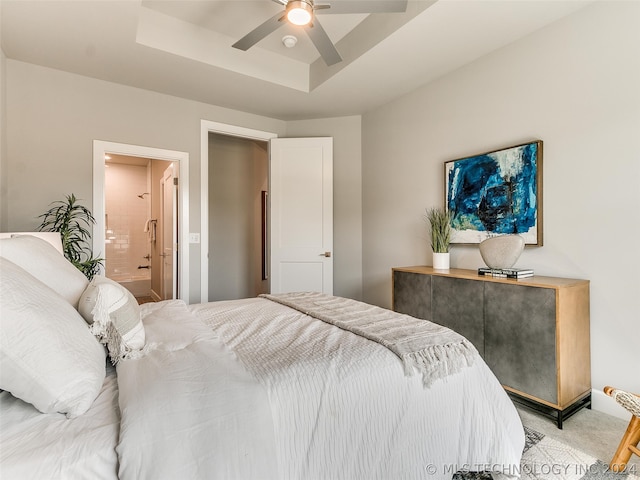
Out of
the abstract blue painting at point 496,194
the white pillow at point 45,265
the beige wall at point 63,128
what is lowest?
the white pillow at point 45,265

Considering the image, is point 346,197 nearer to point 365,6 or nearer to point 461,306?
point 461,306

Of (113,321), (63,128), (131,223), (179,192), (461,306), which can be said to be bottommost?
(461,306)

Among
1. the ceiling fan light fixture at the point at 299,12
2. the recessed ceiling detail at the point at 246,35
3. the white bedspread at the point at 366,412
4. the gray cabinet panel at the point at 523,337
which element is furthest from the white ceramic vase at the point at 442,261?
the ceiling fan light fixture at the point at 299,12

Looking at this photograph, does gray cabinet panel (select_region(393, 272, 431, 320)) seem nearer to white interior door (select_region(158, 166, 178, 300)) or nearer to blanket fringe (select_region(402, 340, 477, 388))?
blanket fringe (select_region(402, 340, 477, 388))

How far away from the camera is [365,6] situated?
187 centimetres

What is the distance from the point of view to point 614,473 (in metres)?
1.47

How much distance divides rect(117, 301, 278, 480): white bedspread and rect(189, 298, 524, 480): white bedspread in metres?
0.07

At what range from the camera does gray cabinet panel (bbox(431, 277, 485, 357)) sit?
87.2 inches

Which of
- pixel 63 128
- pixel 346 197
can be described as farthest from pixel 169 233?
pixel 346 197

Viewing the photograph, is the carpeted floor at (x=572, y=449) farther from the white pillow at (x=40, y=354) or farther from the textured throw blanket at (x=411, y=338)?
the white pillow at (x=40, y=354)

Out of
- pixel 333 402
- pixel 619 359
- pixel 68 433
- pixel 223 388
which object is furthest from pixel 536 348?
pixel 68 433

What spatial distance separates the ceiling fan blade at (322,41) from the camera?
201 centimetres

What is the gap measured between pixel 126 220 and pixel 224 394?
634cm

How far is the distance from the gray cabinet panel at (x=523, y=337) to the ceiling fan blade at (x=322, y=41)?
76.0 inches
